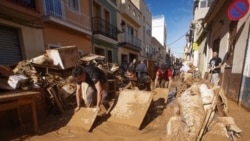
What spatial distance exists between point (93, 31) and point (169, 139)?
946 cm

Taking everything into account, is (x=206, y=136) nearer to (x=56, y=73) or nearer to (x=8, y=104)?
(x=8, y=104)

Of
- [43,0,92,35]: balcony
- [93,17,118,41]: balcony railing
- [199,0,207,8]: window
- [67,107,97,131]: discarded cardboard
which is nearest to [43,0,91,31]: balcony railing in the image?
[43,0,92,35]: balcony

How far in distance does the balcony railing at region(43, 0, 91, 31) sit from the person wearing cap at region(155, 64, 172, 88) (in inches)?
207

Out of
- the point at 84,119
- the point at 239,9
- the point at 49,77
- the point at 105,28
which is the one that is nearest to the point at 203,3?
the point at 105,28

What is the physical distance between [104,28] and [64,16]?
4.41 metres

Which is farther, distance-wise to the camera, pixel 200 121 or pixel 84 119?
pixel 84 119

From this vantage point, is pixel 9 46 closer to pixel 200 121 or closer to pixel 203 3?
pixel 200 121

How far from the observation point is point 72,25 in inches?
306

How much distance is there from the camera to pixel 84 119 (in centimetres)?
323

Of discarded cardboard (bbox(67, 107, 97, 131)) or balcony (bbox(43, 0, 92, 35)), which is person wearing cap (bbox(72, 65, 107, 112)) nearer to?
discarded cardboard (bbox(67, 107, 97, 131))

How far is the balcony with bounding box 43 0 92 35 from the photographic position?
6.55m

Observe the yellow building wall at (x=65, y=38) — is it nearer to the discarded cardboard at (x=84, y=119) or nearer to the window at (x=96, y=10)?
the window at (x=96, y=10)

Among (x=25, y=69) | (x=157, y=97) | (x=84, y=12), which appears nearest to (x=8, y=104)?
(x=25, y=69)

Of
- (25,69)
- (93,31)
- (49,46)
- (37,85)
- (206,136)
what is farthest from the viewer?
(93,31)
